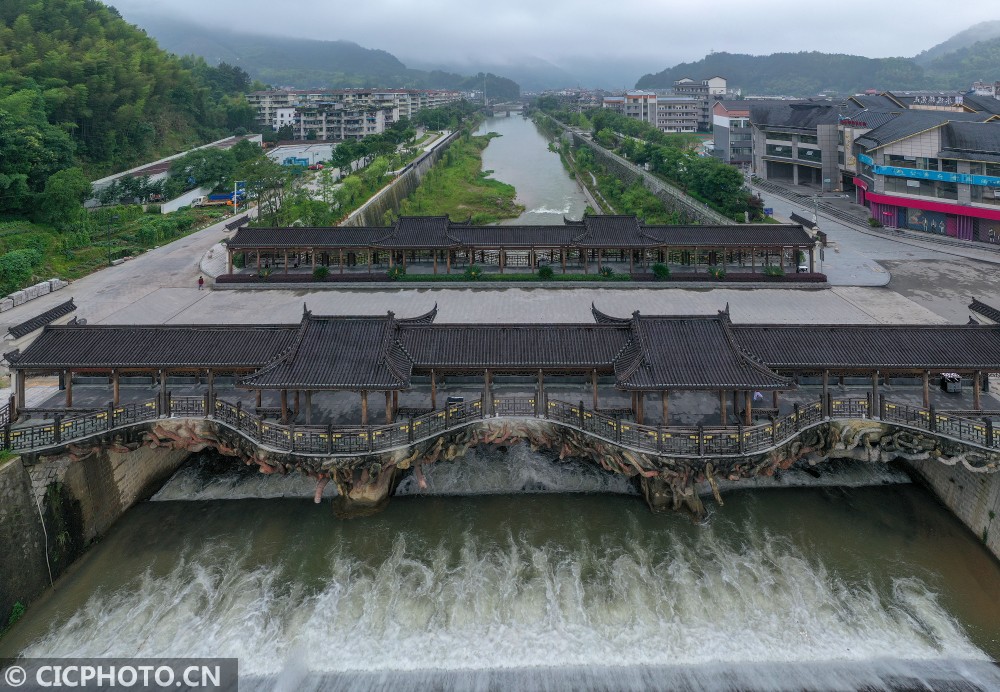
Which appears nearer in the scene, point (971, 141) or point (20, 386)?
point (20, 386)

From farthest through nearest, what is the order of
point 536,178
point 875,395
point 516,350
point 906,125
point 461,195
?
1. point 536,178
2. point 461,195
3. point 906,125
4. point 516,350
5. point 875,395

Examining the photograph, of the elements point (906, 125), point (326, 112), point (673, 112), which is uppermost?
point (673, 112)

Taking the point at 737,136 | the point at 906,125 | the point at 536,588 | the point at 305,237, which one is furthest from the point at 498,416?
the point at 737,136

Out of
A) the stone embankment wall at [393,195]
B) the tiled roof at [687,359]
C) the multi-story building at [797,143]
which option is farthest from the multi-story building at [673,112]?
the tiled roof at [687,359]

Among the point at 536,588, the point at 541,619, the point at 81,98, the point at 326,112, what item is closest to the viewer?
the point at 541,619

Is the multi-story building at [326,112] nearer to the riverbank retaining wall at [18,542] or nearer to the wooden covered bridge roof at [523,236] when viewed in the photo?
the wooden covered bridge roof at [523,236]

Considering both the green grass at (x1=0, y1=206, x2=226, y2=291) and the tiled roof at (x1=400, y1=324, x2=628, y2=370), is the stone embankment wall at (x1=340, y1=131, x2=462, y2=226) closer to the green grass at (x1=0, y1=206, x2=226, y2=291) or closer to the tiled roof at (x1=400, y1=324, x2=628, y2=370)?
the green grass at (x1=0, y1=206, x2=226, y2=291)

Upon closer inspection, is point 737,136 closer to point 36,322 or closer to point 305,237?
point 305,237

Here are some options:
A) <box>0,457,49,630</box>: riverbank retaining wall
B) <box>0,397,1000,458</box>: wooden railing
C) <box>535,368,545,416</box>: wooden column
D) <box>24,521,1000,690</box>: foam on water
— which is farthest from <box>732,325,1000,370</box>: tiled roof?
<box>0,457,49,630</box>: riverbank retaining wall
